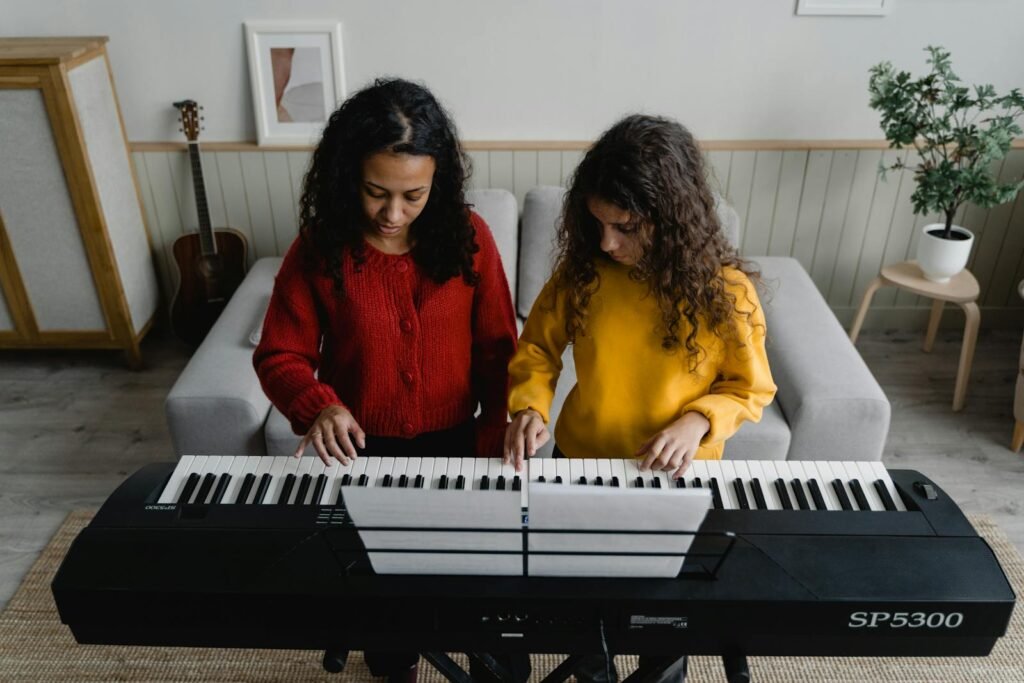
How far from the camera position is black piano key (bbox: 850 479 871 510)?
1267mm

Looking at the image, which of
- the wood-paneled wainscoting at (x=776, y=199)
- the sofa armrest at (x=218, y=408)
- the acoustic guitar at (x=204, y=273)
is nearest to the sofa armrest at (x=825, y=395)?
the wood-paneled wainscoting at (x=776, y=199)

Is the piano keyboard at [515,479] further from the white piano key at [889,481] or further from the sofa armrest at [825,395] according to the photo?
the sofa armrest at [825,395]

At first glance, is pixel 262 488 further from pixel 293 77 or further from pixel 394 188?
pixel 293 77

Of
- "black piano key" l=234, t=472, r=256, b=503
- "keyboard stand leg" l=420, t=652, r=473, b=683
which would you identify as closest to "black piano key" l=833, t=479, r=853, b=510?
"keyboard stand leg" l=420, t=652, r=473, b=683

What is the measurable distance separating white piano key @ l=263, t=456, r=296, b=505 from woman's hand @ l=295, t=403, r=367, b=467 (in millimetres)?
49

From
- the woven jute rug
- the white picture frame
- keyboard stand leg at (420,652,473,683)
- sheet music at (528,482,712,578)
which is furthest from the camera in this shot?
the white picture frame

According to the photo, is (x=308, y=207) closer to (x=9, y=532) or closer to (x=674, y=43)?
(x=9, y=532)

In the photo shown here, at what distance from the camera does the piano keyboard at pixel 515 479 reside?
50.4 inches

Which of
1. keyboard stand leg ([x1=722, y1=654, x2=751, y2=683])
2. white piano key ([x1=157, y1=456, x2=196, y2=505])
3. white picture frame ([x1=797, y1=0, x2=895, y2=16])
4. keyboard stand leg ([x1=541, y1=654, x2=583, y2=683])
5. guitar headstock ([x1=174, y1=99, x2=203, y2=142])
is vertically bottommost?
keyboard stand leg ([x1=541, y1=654, x2=583, y2=683])

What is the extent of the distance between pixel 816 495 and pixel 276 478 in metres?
0.88

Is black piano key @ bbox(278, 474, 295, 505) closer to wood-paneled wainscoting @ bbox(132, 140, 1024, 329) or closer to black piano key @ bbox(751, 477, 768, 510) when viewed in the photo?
black piano key @ bbox(751, 477, 768, 510)

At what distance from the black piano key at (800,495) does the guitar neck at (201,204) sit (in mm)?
2395

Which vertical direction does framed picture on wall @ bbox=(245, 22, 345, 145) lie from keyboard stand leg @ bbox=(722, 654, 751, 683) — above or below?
above

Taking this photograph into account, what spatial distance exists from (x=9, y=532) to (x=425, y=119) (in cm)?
192
